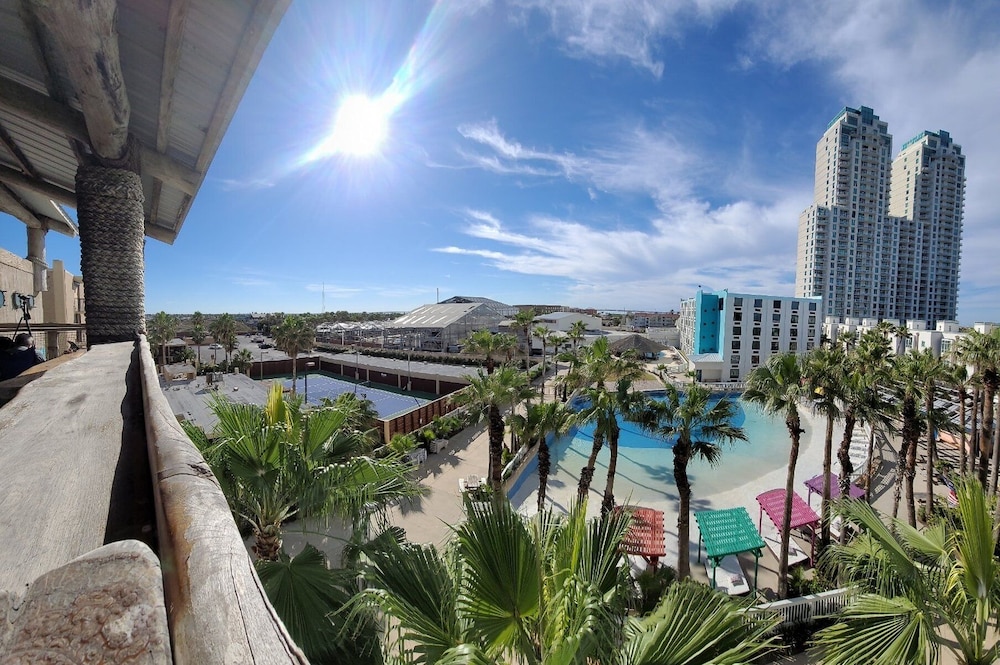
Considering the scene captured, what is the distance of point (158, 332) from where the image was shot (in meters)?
33.1

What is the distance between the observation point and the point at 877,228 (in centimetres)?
6938

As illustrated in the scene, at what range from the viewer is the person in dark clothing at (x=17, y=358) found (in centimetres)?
459

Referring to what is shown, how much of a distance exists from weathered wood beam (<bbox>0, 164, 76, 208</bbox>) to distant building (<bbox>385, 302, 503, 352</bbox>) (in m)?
36.8

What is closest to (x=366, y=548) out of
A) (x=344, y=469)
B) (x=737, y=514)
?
(x=344, y=469)

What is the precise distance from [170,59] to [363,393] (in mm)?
29179

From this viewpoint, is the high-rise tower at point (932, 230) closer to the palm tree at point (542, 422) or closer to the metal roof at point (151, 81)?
the palm tree at point (542, 422)

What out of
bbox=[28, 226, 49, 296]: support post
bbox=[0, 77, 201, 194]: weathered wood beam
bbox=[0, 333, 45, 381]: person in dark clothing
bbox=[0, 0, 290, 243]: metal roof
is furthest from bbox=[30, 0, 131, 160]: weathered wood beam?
bbox=[28, 226, 49, 296]: support post

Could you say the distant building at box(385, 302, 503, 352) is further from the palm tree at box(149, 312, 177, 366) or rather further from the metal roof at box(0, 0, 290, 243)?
the metal roof at box(0, 0, 290, 243)

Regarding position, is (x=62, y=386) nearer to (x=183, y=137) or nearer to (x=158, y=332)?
(x=183, y=137)

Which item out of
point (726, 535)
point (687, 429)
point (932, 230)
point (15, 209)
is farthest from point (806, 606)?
point (932, 230)

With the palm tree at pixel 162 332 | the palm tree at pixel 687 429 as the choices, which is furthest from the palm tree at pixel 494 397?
the palm tree at pixel 162 332

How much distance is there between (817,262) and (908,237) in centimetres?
2037

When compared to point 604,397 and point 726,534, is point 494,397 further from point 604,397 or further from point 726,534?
point 726,534

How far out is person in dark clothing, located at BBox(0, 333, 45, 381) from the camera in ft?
15.1
